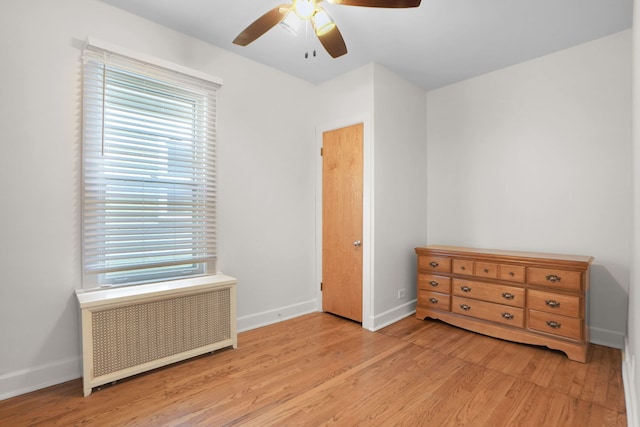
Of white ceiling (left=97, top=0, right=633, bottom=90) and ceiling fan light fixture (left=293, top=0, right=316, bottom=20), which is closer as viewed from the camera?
ceiling fan light fixture (left=293, top=0, right=316, bottom=20)

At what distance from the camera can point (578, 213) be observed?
2.90m

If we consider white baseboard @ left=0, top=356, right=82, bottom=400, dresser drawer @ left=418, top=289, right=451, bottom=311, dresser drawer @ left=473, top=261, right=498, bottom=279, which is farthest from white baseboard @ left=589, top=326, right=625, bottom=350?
white baseboard @ left=0, top=356, right=82, bottom=400

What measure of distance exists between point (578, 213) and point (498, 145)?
992 mm

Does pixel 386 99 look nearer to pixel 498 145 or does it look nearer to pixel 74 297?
pixel 498 145

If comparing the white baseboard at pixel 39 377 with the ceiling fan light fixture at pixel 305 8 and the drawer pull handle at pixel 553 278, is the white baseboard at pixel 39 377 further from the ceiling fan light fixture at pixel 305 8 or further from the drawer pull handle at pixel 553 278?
the drawer pull handle at pixel 553 278

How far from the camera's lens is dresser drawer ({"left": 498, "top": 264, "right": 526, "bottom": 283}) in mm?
2801

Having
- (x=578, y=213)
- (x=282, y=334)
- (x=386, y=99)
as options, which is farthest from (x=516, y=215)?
(x=282, y=334)

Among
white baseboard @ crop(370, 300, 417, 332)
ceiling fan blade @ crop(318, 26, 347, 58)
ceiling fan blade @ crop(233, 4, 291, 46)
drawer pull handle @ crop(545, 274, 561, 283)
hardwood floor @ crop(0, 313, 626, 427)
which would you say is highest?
ceiling fan blade @ crop(233, 4, 291, 46)

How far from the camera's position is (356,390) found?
210 centimetres

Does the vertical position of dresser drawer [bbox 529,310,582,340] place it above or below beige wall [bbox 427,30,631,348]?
below

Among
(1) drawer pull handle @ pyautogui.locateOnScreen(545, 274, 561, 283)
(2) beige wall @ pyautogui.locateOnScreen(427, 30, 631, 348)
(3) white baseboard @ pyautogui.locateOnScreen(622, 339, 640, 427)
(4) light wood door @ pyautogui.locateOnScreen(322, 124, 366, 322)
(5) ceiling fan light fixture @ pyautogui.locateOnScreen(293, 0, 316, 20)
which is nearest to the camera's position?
(3) white baseboard @ pyautogui.locateOnScreen(622, 339, 640, 427)

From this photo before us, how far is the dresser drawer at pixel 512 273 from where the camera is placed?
280cm

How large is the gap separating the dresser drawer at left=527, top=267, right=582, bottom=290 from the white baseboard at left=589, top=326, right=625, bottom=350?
0.67m

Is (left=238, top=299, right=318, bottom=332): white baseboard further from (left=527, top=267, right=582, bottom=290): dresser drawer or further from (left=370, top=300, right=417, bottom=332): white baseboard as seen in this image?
(left=527, top=267, right=582, bottom=290): dresser drawer
